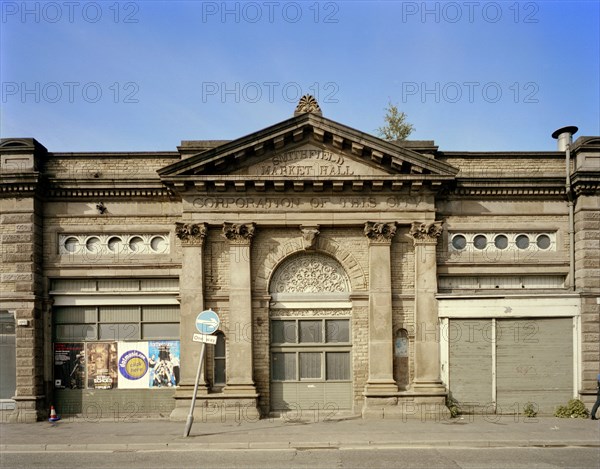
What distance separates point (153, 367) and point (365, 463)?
8552 mm

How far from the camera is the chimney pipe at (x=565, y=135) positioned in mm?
17875

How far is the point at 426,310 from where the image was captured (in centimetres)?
1661

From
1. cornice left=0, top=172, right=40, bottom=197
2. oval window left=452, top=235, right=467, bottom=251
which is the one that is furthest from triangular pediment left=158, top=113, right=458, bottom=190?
cornice left=0, top=172, right=40, bottom=197

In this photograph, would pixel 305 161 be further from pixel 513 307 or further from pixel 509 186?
pixel 513 307

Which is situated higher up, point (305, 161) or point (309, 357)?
point (305, 161)

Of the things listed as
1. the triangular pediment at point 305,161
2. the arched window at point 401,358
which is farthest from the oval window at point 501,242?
the arched window at point 401,358

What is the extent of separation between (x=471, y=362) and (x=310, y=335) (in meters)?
5.17

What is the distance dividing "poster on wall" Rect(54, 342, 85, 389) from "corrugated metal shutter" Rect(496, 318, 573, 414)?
1347 centimetres

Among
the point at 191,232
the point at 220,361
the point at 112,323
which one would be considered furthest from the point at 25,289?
the point at 220,361

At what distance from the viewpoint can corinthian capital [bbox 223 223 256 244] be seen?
16547 mm

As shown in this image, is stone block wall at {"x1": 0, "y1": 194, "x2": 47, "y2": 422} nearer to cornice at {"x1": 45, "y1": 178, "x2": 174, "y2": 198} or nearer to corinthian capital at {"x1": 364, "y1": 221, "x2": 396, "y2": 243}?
cornice at {"x1": 45, "y1": 178, "x2": 174, "y2": 198}

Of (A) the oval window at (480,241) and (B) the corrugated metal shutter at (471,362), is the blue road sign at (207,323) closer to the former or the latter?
(B) the corrugated metal shutter at (471,362)

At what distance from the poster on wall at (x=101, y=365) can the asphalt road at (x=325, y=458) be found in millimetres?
4513

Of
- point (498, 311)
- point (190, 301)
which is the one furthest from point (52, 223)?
point (498, 311)
